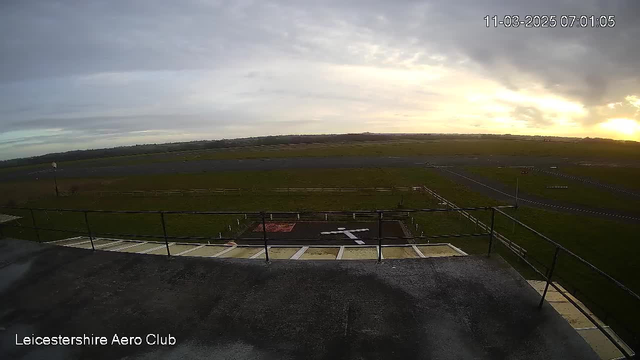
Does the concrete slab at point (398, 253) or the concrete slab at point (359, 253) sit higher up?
the concrete slab at point (359, 253)

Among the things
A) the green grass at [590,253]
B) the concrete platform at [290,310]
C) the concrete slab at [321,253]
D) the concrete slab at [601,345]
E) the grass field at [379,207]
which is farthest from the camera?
the grass field at [379,207]

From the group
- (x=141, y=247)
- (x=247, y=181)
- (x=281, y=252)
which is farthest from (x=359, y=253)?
(x=247, y=181)

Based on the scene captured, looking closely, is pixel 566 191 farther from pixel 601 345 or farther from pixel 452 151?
pixel 452 151

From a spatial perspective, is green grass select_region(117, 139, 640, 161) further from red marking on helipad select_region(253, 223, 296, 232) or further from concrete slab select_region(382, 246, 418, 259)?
concrete slab select_region(382, 246, 418, 259)

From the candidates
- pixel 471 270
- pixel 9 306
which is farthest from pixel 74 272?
pixel 471 270

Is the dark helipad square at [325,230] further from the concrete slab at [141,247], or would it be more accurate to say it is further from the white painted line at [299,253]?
the white painted line at [299,253]

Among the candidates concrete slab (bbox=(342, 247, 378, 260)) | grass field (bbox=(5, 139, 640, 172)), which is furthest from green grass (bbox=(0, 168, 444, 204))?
grass field (bbox=(5, 139, 640, 172))

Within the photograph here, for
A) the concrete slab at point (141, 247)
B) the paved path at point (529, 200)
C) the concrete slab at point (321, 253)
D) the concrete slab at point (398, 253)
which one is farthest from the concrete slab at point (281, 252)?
the paved path at point (529, 200)

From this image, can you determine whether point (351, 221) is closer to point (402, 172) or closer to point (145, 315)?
point (145, 315)
